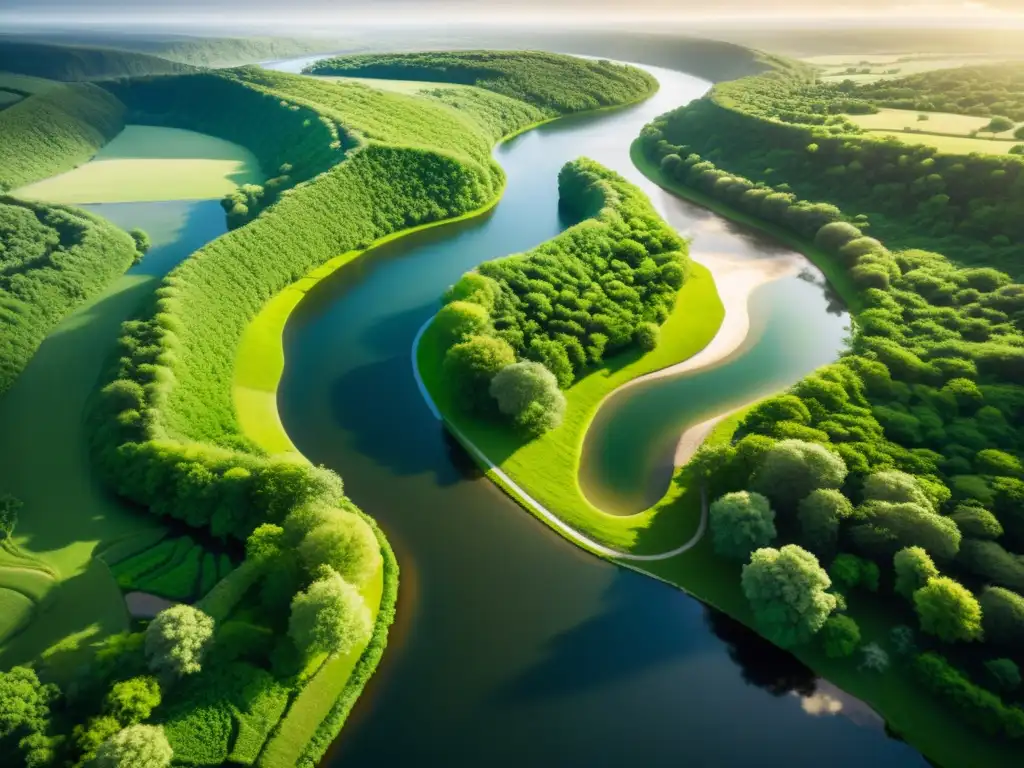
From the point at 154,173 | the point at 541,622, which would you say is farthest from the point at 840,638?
the point at 154,173

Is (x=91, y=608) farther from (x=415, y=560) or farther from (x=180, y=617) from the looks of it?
(x=415, y=560)

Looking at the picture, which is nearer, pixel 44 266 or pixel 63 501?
pixel 63 501

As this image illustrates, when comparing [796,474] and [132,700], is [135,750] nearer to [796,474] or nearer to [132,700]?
[132,700]

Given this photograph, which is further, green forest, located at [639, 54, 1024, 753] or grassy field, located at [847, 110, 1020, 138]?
grassy field, located at [847, 110, 1020, 138]

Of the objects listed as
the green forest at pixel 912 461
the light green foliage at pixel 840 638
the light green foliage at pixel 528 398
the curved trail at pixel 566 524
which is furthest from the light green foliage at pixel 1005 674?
the light green foliage at pixel 528 398

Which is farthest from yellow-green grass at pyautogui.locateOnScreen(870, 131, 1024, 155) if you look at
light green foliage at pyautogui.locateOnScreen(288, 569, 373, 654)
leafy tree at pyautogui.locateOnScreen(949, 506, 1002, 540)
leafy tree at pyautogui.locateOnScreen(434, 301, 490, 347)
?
light green foliage at pyautogui.locateOnScreen(288, 569, 373, 654)

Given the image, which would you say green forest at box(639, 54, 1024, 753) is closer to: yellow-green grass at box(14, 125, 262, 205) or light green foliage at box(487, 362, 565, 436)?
light green foliage at box(487, 362, 565, 436)
